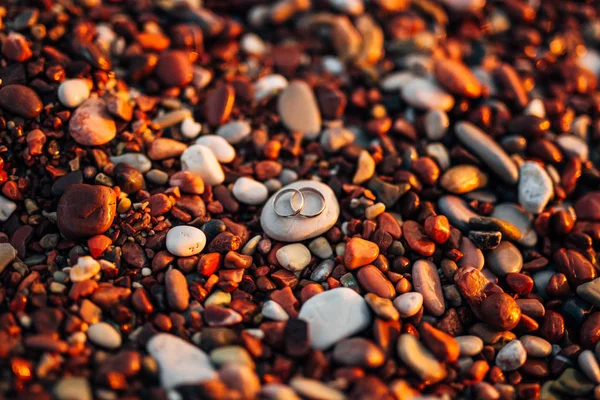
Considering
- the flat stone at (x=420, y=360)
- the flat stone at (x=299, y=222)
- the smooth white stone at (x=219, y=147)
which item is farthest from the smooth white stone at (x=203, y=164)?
the flat stone at (x=420, y=360)

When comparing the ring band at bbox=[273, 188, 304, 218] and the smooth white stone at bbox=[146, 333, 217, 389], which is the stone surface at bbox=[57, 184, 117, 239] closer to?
the smooth white stone at bbox=[146, 333, 217, 389]

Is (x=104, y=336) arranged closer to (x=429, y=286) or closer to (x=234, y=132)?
(x=234, y=132)

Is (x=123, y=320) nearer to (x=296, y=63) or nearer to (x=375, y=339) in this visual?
(x=375, y=339)

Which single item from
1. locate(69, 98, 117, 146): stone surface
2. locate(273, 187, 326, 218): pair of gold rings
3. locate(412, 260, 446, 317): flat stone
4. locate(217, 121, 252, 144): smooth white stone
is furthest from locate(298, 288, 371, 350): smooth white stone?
locate(69, 98, 117, 146): stone surface

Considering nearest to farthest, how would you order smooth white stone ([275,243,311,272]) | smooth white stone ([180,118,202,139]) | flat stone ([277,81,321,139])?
smooth white stone ([275,243,311,272]) → smooth white stone ([180,118,202,139]) → flat stone ([277,81,321,139])

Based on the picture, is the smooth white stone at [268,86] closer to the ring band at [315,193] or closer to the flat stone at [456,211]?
the ring band at [315,193]

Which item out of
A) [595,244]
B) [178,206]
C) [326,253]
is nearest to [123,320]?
[178,206]
